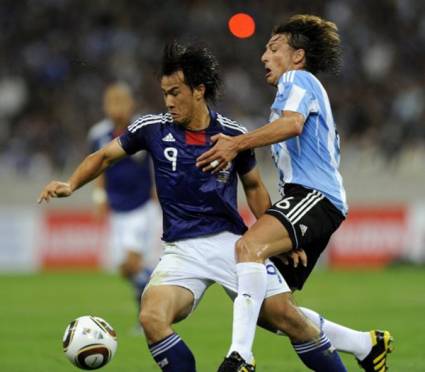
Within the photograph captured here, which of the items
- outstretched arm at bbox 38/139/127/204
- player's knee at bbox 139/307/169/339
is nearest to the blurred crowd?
outstretched arm at bbox 38/139/127/204

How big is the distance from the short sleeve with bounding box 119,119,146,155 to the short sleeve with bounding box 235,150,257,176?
578 mm

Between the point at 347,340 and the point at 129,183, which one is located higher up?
the point at 129,183

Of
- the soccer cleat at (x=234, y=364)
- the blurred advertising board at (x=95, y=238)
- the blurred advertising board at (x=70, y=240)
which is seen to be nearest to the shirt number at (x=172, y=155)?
the soccer cleat at (x=234, y=364)

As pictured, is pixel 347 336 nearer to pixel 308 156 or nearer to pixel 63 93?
pixel 308 156

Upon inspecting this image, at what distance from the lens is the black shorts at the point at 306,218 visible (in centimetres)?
646

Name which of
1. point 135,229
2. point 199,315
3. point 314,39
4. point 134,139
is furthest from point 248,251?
point 199,315

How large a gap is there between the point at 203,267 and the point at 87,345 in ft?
2.72

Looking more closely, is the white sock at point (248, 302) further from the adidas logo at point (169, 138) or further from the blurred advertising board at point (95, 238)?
the blurred advertising board at point (95, 238)

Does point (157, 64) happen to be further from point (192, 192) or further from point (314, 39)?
point (192, 192)

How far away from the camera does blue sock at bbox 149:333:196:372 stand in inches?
243

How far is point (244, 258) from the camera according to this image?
6.28 meters

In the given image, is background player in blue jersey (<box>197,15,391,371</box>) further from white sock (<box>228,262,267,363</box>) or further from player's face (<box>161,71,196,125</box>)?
player's face (<box>161,71,196,125</box>)

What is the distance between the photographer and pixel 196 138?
21.6 ft

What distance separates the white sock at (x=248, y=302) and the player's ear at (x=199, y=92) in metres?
1.04
